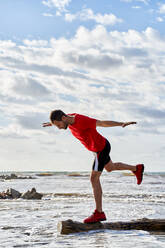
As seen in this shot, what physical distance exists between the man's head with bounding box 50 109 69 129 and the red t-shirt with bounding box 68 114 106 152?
147 mm

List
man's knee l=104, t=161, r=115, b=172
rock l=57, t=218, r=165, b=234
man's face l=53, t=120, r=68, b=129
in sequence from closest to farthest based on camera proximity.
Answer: man's face l=53, t=120, r=68, b=129 → rock l=57, t=218, r=165, b=234 → man's knee l=104, t=161, r=115, b=172

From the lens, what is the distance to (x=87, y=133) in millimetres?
5984

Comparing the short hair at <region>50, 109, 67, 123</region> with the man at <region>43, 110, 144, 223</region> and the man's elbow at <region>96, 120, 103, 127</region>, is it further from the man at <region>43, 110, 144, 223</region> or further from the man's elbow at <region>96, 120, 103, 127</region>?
the man's elbow at <region>96, 120, 103, 127</region>

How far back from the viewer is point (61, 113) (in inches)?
233

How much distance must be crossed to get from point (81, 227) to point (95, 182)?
853mm

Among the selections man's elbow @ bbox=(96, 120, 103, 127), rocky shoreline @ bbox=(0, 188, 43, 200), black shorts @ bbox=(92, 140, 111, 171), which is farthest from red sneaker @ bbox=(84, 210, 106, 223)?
rocky shoreline @ bbox=(0, 188, 43, 200)

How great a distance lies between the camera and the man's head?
5883 mm

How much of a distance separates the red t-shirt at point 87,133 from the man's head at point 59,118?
0.15 m

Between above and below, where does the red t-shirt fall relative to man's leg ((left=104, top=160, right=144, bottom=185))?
above

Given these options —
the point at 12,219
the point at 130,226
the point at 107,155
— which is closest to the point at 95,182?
the point at 107,155

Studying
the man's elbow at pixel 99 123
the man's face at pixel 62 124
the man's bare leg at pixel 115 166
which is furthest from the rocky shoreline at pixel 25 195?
the man's elbow at pixel 99 123

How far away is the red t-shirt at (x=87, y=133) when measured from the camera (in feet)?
19.4

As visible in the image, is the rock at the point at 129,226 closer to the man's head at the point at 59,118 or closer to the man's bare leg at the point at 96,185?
the man's bare leg at the point at 96,185

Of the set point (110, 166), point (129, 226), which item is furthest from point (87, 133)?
point (129, 226)
